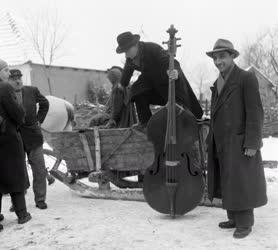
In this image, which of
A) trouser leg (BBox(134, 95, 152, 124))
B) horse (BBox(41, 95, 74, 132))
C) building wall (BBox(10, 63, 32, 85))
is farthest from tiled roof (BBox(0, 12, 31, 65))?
trouser leg (BBox(134, 95, 152, 124))

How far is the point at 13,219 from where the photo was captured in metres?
5.76

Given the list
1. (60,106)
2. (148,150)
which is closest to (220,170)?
(148,150)

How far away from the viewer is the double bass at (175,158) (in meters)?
5.06

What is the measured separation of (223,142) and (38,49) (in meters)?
23.9

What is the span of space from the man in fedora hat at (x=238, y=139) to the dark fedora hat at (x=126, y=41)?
1.42 metres

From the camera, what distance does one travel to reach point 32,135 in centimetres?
618

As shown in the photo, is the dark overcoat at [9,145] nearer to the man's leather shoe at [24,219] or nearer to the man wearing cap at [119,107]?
the man's leather shoe at [24,219]

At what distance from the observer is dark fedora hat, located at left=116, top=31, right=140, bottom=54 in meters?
5.80

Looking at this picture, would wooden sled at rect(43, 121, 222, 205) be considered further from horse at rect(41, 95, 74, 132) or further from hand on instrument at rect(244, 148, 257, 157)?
horse at rect(41, 95, 74, 132)

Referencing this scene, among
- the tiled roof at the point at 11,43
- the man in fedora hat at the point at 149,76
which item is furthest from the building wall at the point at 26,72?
the man in fedora hat at the point at 149,76

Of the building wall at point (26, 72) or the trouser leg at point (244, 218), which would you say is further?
the building wall at point (26, 72)

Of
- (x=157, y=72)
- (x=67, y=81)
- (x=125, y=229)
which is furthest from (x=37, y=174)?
(x=67, y=81)

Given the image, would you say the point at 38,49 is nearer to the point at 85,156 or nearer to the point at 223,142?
the point at 85,156

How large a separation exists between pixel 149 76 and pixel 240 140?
1.86 m
